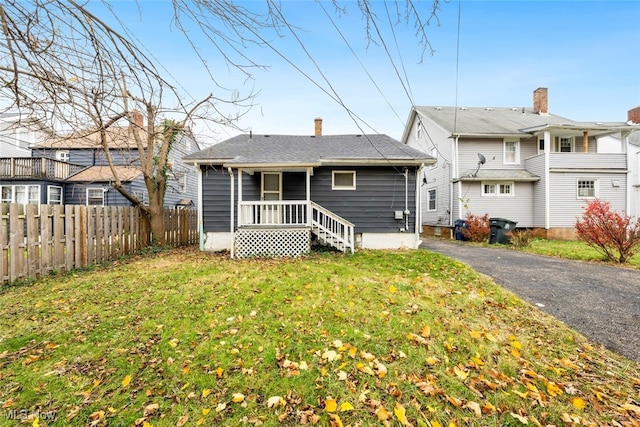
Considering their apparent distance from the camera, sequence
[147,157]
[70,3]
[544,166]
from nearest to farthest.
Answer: [70,3] < [147,157] < [544,166]

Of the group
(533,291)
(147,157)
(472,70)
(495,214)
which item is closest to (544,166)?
(495,214)

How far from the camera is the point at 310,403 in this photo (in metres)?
2.49

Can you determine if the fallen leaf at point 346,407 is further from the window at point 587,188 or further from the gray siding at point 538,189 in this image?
the window at point 587,188

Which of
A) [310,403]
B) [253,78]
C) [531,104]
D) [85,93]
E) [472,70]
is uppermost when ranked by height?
[531,104]

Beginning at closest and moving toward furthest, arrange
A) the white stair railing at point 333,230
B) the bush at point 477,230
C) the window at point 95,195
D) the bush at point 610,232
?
the bush at point 610,232, the white stair railing at point 333,230, the bush at point 477,230, the window at point 95,195

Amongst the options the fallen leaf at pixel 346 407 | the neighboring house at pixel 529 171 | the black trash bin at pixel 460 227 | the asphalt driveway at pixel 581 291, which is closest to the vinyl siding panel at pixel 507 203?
the neighboring house at pixel 529 171

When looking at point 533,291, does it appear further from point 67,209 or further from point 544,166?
point 544,166

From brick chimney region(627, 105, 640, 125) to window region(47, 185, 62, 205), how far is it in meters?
43.6

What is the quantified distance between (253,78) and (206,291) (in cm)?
394

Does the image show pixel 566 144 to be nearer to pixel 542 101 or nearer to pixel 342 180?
pixel 542 101

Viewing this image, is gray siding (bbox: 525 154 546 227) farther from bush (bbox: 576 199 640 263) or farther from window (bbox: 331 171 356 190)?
window (bbox: 331 171 356 190)

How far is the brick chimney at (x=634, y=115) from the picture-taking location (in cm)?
2462

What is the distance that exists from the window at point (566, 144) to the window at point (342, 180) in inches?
539

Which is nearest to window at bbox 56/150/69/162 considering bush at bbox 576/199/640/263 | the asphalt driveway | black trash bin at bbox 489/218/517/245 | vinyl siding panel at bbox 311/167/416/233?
vinyl siding panel at bbox 311/167/416/233
